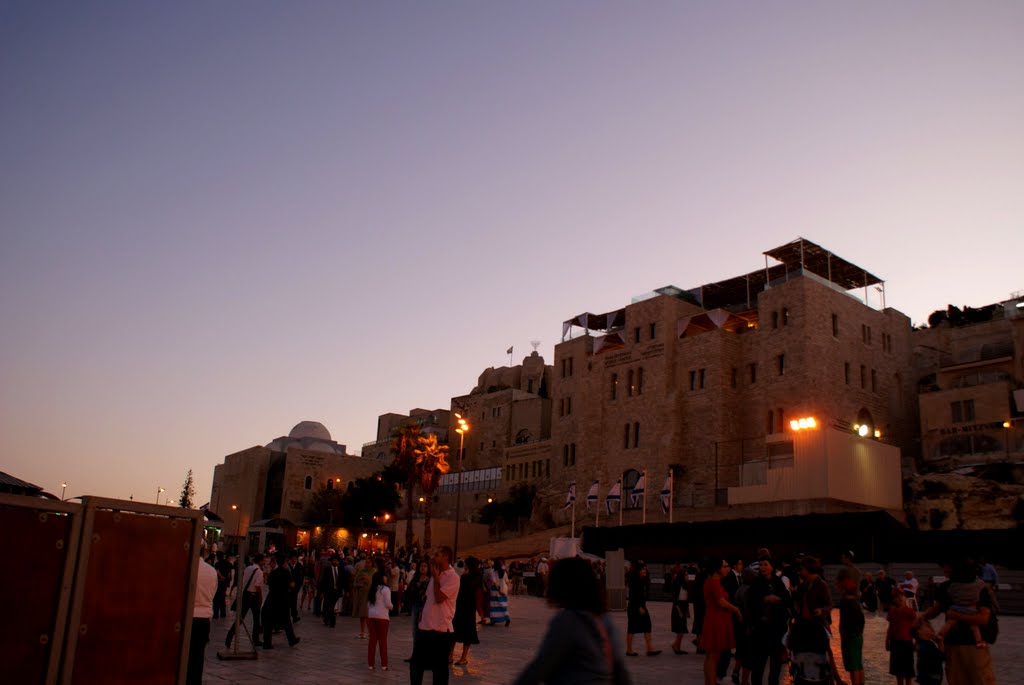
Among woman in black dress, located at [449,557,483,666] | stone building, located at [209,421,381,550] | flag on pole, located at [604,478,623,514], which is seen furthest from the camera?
stone building, located at [209,421,381,550]

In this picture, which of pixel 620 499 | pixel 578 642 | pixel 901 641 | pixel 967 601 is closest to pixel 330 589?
pixel 901 641

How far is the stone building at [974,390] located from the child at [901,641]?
38420 mm

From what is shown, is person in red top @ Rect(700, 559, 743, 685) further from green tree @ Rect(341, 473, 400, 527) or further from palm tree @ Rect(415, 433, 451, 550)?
green tree @ Rect(341, 473, 400, 527)

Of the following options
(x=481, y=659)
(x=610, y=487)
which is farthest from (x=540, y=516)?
(x=481, y=659)

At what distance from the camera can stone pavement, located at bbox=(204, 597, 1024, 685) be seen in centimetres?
1123

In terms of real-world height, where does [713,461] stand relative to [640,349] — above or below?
below

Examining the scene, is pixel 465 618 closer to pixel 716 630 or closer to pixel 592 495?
pixel 716 630

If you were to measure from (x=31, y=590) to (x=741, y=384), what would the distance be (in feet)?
167

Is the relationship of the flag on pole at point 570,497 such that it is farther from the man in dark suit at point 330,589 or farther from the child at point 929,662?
the child at point 929,662

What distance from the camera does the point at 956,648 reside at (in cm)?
758

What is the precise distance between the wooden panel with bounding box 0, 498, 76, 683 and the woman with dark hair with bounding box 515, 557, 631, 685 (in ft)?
7.10

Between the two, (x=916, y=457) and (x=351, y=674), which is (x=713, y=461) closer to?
(x=916, y=457)

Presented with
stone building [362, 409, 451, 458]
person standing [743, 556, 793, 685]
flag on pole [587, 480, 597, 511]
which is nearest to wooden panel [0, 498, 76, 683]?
person standing [743, 556, 793, 685]

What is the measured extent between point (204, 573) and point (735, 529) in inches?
1251
